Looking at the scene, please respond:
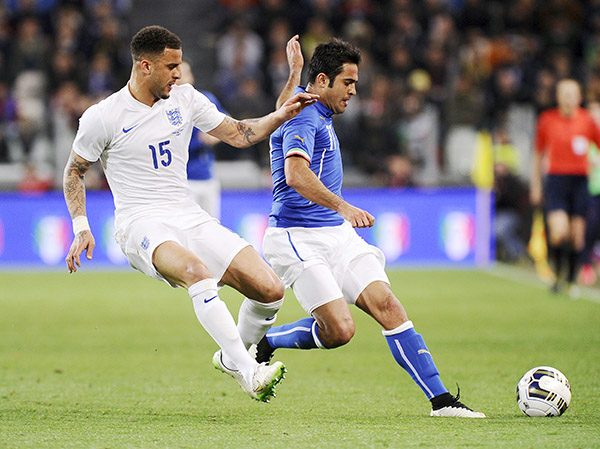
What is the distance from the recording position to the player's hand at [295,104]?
5.54 m

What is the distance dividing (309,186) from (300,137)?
13.0 inches

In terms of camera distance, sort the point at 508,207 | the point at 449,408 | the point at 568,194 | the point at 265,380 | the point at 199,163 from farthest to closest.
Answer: the point at 508,207 < the point at 568,194 < the point at 199,163 < the point at 449,408 < the point at 265,380

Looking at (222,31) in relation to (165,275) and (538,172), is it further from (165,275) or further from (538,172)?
(165,275)

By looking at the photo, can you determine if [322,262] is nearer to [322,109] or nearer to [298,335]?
[298,335]

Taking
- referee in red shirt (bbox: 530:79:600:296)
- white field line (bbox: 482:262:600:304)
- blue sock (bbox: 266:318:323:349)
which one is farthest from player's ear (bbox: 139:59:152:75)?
white field line (bbox: 482:262:600:304)

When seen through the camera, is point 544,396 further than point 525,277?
No

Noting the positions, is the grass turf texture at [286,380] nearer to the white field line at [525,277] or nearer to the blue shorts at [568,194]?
the white field line at [525,277]

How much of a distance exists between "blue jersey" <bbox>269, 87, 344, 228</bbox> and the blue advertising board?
8.78 meters

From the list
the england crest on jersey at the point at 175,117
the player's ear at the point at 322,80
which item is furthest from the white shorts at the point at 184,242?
the player's ear at the point at 322,80

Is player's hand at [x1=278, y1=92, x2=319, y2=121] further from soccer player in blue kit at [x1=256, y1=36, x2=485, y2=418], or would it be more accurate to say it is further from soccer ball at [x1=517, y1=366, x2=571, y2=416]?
soccer ball at [x1=517, y1=366, x2=571, y2=416]

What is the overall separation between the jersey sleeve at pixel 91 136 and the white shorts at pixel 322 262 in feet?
3.76

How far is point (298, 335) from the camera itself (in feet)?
19.7

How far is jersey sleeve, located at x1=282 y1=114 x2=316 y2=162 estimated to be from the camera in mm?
5574

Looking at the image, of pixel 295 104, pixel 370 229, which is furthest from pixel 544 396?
pixel 370 229
